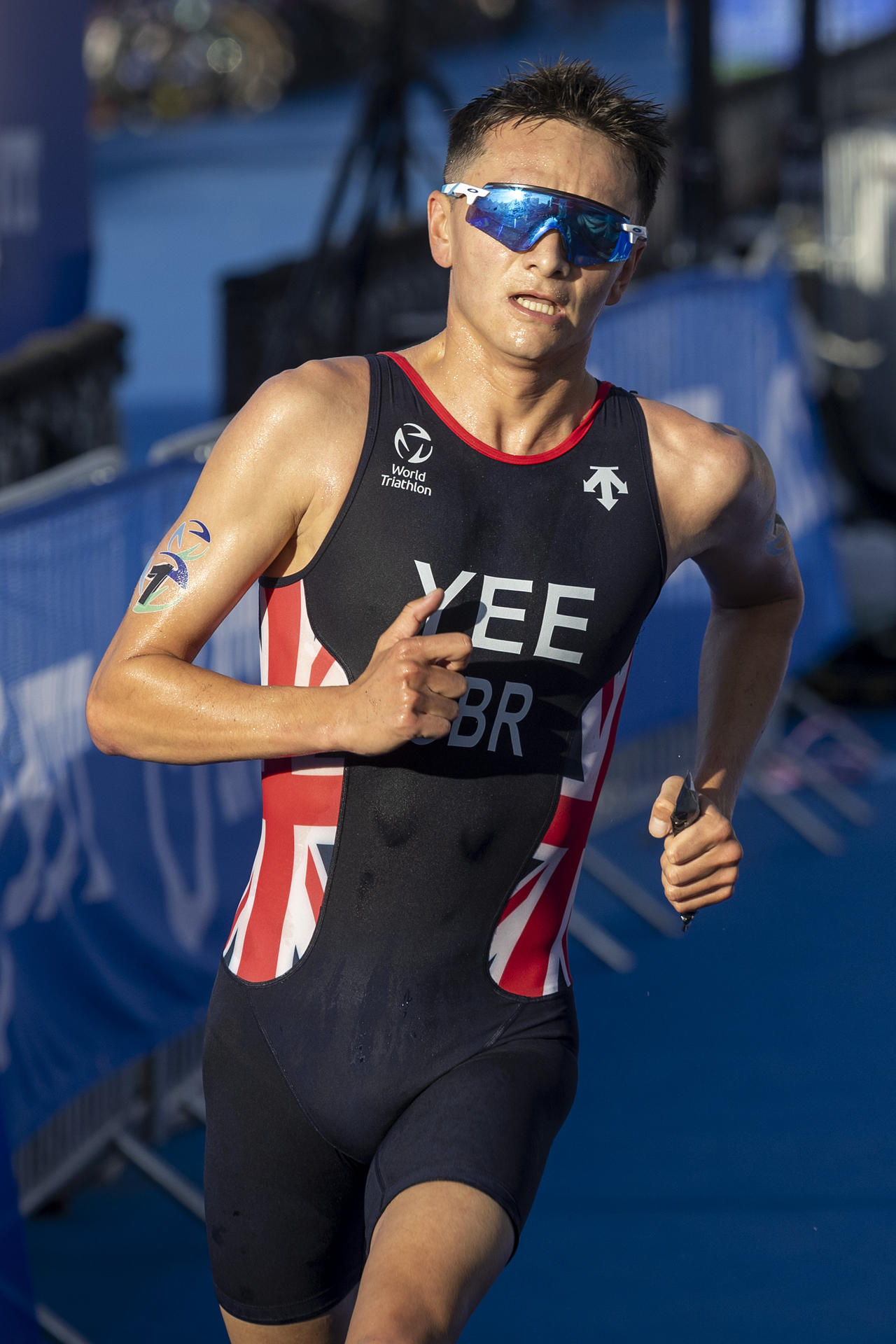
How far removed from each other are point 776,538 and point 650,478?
0.36 m

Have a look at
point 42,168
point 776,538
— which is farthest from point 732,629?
point 42,168

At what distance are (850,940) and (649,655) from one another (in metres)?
1.21

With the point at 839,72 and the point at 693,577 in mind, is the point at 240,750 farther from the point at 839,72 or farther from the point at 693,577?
the point at 839,72

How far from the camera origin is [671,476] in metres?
2.75

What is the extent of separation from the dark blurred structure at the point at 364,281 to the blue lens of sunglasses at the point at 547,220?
5887mm

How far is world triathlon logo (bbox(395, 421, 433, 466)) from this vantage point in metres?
2.63

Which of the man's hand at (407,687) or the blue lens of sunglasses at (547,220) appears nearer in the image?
the man's hand at (407,687)

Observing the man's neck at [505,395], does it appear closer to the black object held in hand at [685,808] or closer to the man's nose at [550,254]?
the man's nose at [550,254]

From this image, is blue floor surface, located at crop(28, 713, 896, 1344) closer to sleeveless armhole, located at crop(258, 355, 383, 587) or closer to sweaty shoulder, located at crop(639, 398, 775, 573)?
sweaty shoulder, located at crop(639, 398, 775, 573)

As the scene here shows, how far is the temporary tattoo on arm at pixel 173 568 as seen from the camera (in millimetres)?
2549

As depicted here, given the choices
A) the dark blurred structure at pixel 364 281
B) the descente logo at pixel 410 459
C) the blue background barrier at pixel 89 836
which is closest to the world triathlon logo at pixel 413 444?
the descente logo at pixel 410 459

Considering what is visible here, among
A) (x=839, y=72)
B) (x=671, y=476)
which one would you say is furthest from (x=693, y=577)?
(x=839, y=72)

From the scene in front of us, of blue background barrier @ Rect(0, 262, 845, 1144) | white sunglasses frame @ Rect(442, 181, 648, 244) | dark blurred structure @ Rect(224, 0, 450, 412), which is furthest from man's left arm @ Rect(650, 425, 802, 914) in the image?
dark blurred structure @ Rect(224, 0, 450, 412)

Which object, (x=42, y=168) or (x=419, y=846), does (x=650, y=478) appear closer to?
(x=419, y=846)
